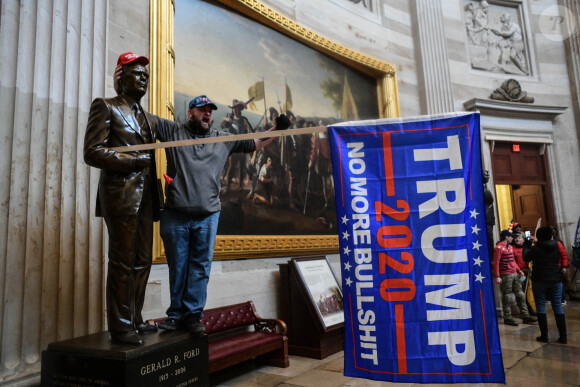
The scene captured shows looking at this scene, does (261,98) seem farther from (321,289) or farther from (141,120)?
(141,120)

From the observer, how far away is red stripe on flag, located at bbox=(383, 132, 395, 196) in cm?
248

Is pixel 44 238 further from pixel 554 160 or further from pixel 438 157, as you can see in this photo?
pixel 554 160

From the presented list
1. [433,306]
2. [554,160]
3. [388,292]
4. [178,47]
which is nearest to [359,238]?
[388,292]

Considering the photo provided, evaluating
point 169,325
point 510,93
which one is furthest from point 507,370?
point 510,93

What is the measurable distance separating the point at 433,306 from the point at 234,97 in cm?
428

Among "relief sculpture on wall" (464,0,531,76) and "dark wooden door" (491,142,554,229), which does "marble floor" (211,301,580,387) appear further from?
"relief sculpture on wall" (464,0,531,76)

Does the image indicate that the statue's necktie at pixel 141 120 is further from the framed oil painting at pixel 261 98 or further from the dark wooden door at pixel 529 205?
the dark wooden door at pixel 529 205

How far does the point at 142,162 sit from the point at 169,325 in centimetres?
118

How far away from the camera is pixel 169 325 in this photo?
294 cm

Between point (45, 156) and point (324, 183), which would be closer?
point (45, 156)

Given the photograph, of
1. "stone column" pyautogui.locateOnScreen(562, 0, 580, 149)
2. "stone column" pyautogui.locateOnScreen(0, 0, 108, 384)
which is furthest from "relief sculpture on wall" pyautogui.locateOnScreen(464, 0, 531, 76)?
"stone column" pyautogui.locateOnScreen(0, 0, 108, 384)

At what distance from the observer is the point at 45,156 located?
3654mm

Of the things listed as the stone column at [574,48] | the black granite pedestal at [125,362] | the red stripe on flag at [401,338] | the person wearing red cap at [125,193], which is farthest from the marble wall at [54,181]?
the stone column at [574,48]

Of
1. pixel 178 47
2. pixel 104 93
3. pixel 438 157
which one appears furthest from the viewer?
pixel 178 47
